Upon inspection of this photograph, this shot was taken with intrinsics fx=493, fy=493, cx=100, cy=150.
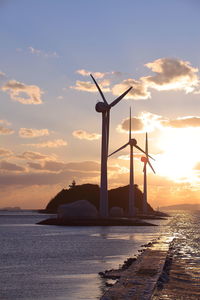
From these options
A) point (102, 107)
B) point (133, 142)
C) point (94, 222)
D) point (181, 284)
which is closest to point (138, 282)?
point (181, 284)

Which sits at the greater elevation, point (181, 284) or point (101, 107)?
point (101, 107)

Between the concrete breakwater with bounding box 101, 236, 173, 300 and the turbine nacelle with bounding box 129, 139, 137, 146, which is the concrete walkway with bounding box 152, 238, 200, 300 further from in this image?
the turbine nacelle with bounding box 129, 139, 137, 146

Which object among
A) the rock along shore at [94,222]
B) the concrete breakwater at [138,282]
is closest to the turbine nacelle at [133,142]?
the rock along shore at [94,222]

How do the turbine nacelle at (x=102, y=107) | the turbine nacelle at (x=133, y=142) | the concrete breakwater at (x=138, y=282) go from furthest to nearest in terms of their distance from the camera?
the turbine nacelle at (x=133, y=142) < the turbine nacelle at (x=102, y=107) < the concrete breakwater at (x=138, y=282)

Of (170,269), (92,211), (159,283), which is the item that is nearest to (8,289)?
(159,283)

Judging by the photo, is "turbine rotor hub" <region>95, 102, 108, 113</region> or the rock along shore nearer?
"turbine rotor hub" <region>95, 102, 108, 113</region>

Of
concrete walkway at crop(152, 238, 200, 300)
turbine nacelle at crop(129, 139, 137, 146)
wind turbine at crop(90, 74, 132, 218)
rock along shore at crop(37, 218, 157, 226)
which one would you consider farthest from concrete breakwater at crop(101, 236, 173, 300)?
turbine nacelle at crop(129, 139, 137, 146)

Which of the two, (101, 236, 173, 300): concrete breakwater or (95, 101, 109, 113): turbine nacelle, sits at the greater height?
(95, 101, 109, 113): turbine nacelle

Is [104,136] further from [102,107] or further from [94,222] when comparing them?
[94,222]

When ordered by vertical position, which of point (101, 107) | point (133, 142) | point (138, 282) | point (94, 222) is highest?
point (101, 107)

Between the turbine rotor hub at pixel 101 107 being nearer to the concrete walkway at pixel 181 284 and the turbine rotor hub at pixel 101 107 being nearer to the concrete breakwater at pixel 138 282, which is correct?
the concrete walkway at pixel 181 284

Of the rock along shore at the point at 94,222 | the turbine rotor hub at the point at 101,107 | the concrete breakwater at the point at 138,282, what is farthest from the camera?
the rock along shore at the point at 94,222

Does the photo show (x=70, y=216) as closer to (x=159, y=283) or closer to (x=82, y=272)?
(x=82, y=272)

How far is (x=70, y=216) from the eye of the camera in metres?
160
